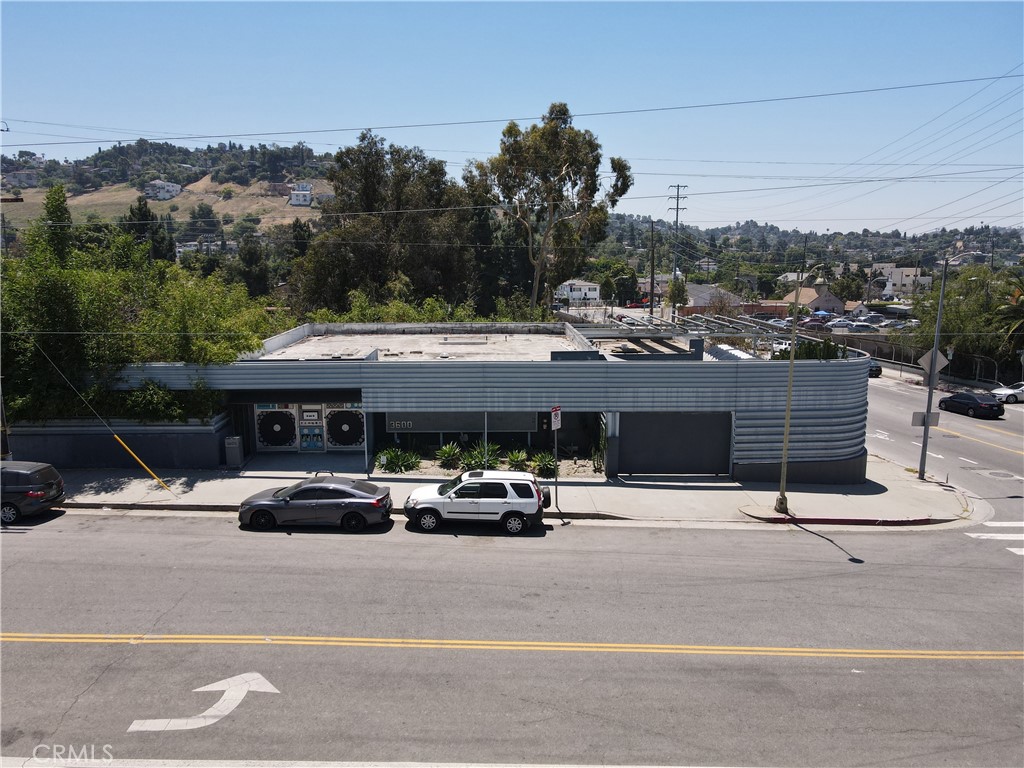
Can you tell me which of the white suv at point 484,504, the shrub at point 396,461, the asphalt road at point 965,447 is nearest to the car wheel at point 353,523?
the white suv at point 484,504

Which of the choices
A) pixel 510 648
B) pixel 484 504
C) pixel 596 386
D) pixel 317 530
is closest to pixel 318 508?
pixel 317 530

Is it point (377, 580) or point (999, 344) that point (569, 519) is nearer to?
point (377, 580)

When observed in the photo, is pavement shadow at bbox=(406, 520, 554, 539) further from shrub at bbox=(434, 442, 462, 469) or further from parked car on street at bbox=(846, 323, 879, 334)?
parked car on street at bbox=(846, 323, 879, 334)

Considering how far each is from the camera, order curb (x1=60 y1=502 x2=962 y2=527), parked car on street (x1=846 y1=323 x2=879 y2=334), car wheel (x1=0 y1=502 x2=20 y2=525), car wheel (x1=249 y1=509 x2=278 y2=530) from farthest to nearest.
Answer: parked car on street (x1=846 y1=323 x2=879 y2=334) → curb (x1=60 y1=502 x2=962 y2=527) → car wheel (x1=249 y1=509 x2=278 y2=530) → car wheel (x1=0 y1=502 x2=20 y2=525)

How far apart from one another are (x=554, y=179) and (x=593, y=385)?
3397 cm

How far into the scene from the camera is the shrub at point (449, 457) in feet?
72.9

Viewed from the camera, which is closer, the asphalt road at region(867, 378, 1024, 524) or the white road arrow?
the white road arrow

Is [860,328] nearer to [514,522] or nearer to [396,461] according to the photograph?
[396,461]

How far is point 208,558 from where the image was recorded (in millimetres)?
14977

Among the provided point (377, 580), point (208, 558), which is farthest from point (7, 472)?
point (377, 580)

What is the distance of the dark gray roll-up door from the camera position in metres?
22.2

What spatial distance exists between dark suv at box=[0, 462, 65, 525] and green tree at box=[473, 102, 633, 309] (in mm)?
41100

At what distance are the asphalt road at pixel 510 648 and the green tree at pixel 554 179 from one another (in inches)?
1579

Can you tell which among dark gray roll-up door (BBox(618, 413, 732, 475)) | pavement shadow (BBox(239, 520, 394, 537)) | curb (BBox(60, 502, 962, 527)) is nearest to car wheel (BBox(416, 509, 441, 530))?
pavement shadow (BBox(239, 520, 394, 537))
